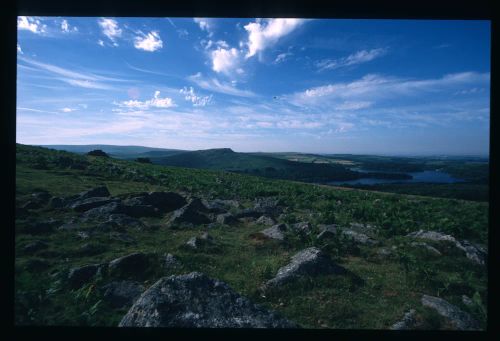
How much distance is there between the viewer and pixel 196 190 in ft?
66.3

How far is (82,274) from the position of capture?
20.4 ft

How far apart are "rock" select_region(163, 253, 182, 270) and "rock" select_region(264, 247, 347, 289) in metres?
2.68

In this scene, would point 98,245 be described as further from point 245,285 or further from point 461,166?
point 461,166

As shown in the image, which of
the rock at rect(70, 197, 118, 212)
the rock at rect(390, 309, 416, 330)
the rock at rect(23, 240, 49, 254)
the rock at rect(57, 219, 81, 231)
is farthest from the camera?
the rock at rect(70, 197, 118, 212)

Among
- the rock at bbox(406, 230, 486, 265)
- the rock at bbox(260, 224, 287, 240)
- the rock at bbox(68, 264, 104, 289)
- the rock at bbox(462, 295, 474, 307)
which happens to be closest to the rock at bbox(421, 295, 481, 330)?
the rock at bbox(462, 295, 474, 307)

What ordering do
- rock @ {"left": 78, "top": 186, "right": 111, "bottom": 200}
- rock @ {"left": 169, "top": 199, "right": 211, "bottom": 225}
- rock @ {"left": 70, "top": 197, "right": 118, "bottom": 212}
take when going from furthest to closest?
rock @ {"left": 78, "top": 186, "right": 111, "bottom": 200}, rock @ {"left": 70, "top": 197, "right": 118, "bottom": 212}, rock @ {"left": 169, "top": 199, "right": 211, "bottom": 225}

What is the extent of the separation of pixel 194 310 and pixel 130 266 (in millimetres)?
3060

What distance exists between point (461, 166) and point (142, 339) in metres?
42.4

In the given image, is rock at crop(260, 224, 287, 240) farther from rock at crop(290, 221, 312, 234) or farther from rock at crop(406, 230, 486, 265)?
rock at crop(406, 230, 486, 265)

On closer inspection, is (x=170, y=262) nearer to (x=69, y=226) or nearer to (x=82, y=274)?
(x=82, y=274)

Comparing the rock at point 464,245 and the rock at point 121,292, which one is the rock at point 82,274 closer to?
the rock at point 121,292

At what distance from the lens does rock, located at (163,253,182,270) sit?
7121 millimetres

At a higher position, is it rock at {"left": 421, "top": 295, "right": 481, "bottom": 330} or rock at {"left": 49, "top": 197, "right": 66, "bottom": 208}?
rock at {"left": 49, "top": 197, "right": 66, "bottom": 208}

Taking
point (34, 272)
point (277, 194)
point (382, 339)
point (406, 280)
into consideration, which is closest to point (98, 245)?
point (34, 272)
